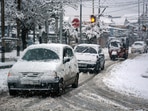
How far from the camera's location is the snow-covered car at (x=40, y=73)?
43.3 ft

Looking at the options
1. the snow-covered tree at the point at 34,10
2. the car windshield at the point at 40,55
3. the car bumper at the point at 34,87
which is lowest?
the car bumper at the point at 34,87

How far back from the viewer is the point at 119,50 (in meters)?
40.2

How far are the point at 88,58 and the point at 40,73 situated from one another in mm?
10852

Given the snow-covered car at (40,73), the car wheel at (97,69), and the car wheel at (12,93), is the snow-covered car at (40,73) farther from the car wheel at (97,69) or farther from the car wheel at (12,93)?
the car wheel at (97,69)

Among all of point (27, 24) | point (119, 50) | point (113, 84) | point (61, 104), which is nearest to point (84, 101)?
point (61, 104)

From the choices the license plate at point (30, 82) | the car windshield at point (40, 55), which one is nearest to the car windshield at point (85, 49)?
the car windshield at point (40, 55)

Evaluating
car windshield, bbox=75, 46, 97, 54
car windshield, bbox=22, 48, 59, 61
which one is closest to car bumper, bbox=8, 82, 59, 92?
car windshield, bbox=22, 48, 59, 61

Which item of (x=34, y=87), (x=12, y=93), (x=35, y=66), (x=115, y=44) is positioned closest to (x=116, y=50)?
(x=115, y=44)

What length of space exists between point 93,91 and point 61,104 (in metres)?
3.80

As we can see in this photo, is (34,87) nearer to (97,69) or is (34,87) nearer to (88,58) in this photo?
(88,58)

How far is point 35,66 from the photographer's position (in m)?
13.5

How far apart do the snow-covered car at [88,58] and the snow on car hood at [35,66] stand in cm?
985

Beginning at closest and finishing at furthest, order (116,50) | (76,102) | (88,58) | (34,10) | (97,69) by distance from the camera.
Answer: (76,102)
(88,58)
(97,69)
(34,10)
(116,50)

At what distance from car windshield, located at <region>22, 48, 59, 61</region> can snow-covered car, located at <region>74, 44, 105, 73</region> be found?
9025mm
